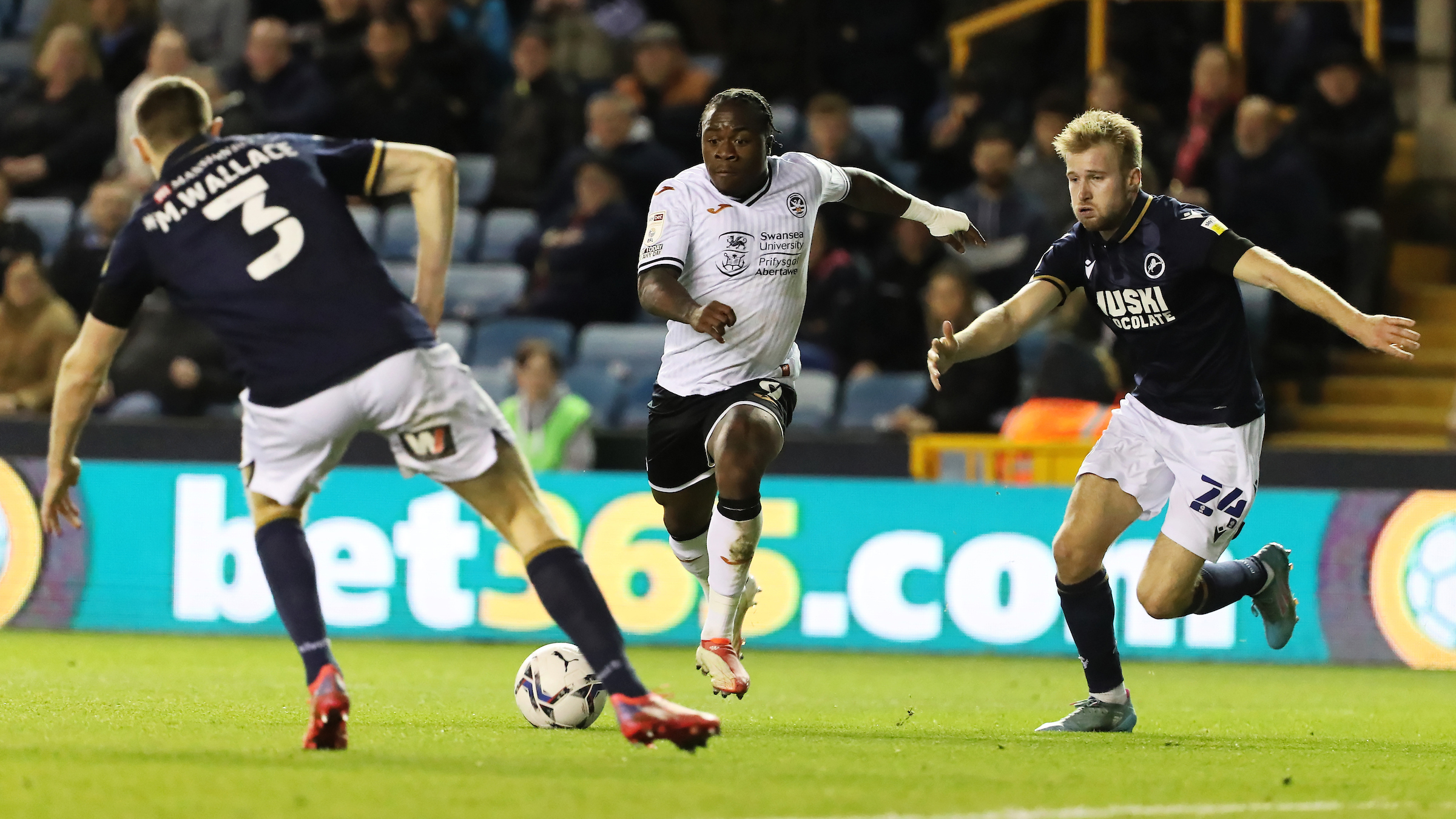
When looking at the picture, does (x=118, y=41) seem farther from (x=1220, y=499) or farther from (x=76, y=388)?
(x=1220, y=499)

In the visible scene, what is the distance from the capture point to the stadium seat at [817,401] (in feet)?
42.3

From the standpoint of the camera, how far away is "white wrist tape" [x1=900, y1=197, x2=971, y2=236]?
7.68 metres

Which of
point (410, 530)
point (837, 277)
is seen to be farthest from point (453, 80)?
point (410, 530)

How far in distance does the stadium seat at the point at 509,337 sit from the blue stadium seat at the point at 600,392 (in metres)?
0.31

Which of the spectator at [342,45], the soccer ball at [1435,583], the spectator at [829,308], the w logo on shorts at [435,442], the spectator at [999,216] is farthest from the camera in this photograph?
the spectator at [342,45]

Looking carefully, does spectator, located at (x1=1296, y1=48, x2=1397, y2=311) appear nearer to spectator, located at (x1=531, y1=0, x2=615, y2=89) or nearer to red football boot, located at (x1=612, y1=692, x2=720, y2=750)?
spectator, located at (x1=531, y1=0, x2=615, y2=89)

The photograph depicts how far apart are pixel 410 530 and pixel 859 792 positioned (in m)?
6.95

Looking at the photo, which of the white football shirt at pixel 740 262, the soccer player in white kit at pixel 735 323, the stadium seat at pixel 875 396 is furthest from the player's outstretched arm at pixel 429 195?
the stadium seat at pixel 875 396

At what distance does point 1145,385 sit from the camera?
701 cm

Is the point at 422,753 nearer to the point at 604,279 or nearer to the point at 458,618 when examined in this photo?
the point at 458,618

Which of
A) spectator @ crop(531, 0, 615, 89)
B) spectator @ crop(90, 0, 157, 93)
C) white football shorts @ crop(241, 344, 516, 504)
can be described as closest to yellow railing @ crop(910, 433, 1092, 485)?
spectator @ crop(531, 0, 615, 89)

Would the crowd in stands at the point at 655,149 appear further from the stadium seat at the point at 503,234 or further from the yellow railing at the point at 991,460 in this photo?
the yellow railing at the point at 991,460

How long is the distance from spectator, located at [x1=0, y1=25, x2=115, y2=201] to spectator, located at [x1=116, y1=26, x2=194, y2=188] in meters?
0.24

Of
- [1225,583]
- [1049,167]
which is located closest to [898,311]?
[1049,167]
